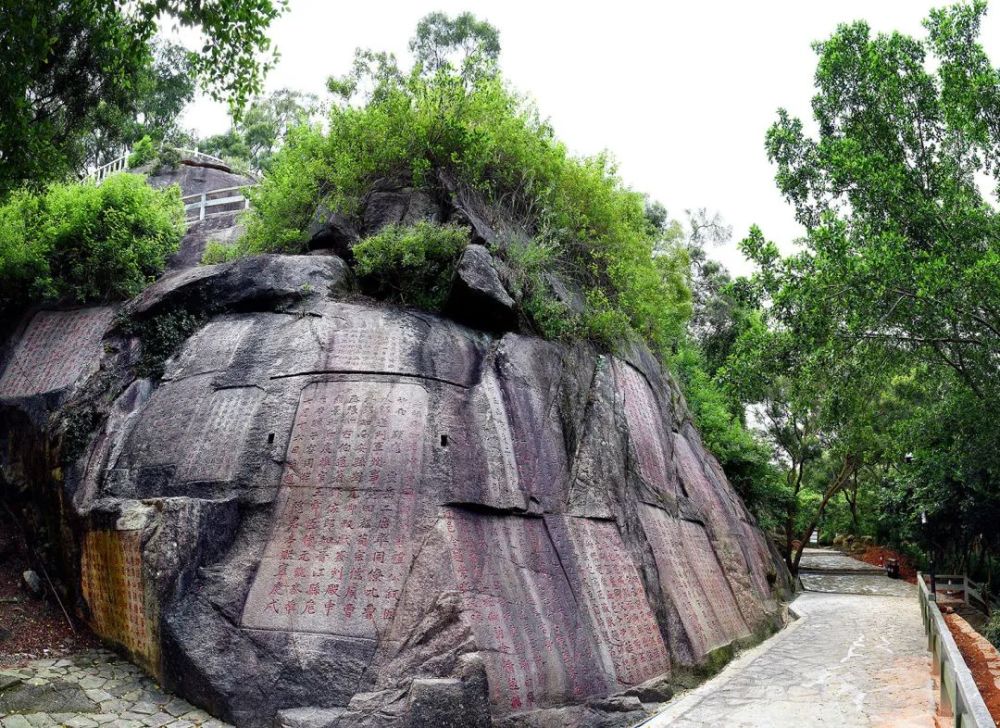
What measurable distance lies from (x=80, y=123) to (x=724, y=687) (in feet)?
28.9

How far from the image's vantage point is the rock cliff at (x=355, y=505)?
563 centimetres

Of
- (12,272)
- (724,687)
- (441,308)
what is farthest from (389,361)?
(12,272)

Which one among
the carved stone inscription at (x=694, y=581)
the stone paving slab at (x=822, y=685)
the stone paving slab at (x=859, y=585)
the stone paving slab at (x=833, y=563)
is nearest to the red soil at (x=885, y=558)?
the stone paving slab at (x=833, y=563)

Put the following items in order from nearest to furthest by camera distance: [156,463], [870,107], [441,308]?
[156,463], [441,308], [870,107]

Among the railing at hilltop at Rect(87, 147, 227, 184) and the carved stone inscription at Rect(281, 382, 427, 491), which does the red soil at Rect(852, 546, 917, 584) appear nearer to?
the carved stone inscription at Rect(281, 382, 427, 491)

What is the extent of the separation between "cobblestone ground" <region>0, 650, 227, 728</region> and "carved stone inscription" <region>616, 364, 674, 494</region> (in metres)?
5.68

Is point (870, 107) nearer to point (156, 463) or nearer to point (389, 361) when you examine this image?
point (389, 361)

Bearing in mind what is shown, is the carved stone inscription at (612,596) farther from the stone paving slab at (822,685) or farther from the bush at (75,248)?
the bush at (75,248)

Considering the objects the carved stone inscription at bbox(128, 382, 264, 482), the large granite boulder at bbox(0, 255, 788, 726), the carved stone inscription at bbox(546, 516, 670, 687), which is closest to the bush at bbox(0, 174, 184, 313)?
the large granite boulder at bbox(0, 255, 788, 726)

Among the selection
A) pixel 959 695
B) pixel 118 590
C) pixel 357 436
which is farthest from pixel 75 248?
pixel 959 695

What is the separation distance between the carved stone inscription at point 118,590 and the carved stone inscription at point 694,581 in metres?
5.14

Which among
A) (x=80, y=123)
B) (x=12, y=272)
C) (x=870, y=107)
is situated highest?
(x=870, y=107)

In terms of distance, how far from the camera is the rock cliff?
18.5 ft

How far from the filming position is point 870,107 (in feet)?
35.2
